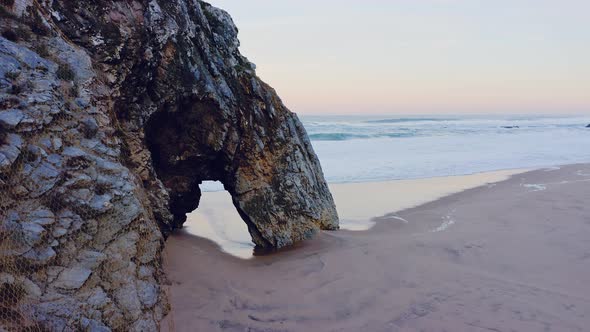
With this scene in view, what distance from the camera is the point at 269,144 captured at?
8.43 m

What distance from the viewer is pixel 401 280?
6.87m

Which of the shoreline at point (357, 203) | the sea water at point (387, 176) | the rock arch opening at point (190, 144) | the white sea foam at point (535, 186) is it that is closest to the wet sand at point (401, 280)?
the shoreline at point (357, 203)

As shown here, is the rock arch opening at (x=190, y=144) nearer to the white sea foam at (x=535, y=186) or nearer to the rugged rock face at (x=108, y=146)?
the rugged rock face at (x=108, y=146)

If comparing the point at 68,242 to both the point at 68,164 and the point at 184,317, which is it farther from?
the point at 184,317

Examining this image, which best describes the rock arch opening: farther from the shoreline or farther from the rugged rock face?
the shoreline

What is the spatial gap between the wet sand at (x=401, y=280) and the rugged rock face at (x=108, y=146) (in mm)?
1019

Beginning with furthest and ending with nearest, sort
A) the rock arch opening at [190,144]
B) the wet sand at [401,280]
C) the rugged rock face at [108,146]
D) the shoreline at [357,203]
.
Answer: the shoreline at [357,203] < the rock arch opening at [190,144] < the wet sand at [401,280] < the rugged rock face at [108,146]

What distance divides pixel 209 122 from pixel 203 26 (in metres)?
1.67

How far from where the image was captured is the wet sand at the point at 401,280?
223 inches

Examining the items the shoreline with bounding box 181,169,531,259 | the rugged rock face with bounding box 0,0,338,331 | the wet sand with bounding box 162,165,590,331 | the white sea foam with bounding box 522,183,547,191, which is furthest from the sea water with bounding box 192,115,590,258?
the rugged rock face with bounding box 0,0,338,331

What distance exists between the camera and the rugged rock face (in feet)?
13.3

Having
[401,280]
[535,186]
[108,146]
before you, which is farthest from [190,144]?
[535,186]

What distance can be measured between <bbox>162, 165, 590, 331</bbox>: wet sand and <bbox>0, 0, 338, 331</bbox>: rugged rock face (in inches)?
40.1

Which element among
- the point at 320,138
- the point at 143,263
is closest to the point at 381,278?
the point at 143,263
